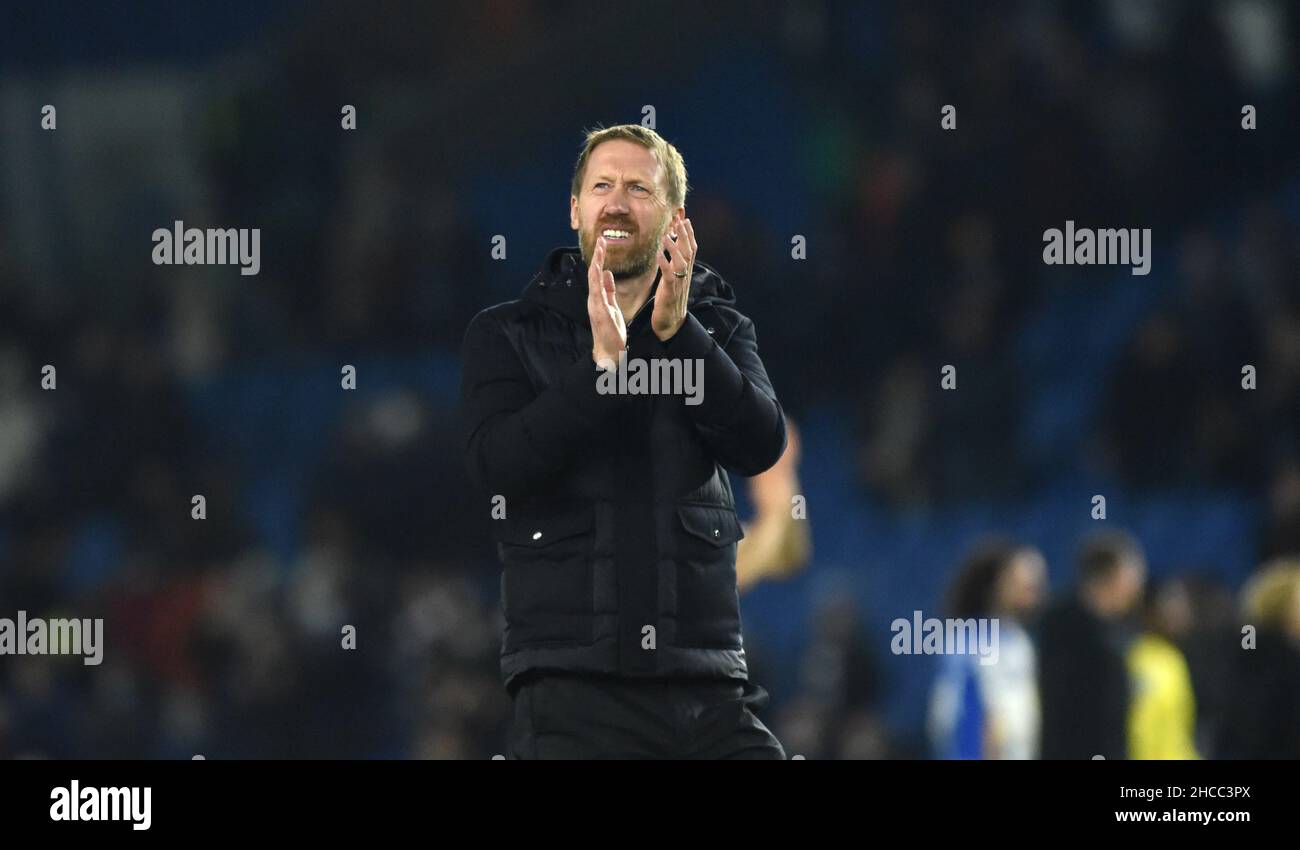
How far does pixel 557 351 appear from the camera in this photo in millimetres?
3684

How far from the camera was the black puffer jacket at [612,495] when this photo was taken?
348cm

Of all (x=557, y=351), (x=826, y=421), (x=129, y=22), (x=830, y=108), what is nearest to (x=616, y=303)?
(x=557, y=351)

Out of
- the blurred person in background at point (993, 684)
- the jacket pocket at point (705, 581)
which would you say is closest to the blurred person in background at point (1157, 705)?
the blurred person in background at point (993, 684)

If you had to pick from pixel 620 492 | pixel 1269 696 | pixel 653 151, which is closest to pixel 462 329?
pixel 1269 696

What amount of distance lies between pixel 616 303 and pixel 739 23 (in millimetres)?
7744

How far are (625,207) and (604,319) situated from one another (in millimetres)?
234

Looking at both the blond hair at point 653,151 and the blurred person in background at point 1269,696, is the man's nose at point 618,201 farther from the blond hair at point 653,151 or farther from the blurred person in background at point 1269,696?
the blurred person in background at point 1269,696

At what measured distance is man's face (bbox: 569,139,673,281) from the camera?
3.63m

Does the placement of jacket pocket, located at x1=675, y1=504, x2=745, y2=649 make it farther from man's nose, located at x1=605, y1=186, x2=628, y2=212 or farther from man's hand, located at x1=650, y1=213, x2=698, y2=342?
man's nose, located at x1=605, y1=186, x2=628, y2=212

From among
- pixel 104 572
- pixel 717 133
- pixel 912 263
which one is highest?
pixel 717 133

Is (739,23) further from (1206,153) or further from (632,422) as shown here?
(632,422)

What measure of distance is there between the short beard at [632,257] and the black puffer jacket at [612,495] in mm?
82

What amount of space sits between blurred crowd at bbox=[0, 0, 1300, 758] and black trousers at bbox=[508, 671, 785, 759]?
5351 millimetres

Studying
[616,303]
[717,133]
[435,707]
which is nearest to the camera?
[616,303]
